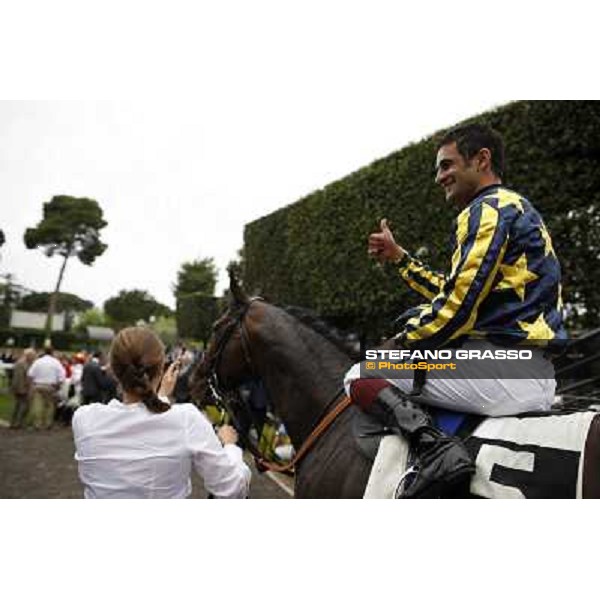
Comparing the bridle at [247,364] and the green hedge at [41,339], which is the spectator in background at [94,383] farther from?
the bridle at [247,364]

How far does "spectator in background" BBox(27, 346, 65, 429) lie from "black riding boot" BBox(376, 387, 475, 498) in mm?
7029

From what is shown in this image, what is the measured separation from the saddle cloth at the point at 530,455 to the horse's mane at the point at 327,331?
42.9 inches

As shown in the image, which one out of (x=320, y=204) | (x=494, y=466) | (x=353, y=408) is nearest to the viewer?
(x=494, y=466)

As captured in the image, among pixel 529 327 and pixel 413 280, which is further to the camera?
pixel 413 280

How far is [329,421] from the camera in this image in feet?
8.41

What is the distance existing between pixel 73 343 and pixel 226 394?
338 centimetres

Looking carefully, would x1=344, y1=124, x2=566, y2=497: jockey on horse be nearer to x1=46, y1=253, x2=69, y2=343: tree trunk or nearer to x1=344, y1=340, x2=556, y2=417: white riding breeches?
x1=344, y1=340, x2=556, y2=417: white riding breeches

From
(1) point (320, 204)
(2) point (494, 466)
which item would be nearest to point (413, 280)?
(2) point (494, 466)

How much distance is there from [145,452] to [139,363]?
311mm

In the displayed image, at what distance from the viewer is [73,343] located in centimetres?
585

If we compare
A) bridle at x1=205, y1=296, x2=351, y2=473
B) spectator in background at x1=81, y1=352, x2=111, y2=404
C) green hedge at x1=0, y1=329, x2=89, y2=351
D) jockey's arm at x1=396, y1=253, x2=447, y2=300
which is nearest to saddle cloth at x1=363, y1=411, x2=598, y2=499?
jockey's arm at x1=396, y1=253, x2=447, y2=300

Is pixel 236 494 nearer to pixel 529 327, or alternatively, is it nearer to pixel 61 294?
pixel 529 327

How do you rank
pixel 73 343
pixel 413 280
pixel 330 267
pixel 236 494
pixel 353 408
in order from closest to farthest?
pixel 236 494, pixel 353 408, pixel 413 280, pixel 73 343, pixel 330 267

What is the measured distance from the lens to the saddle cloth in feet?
5.29
